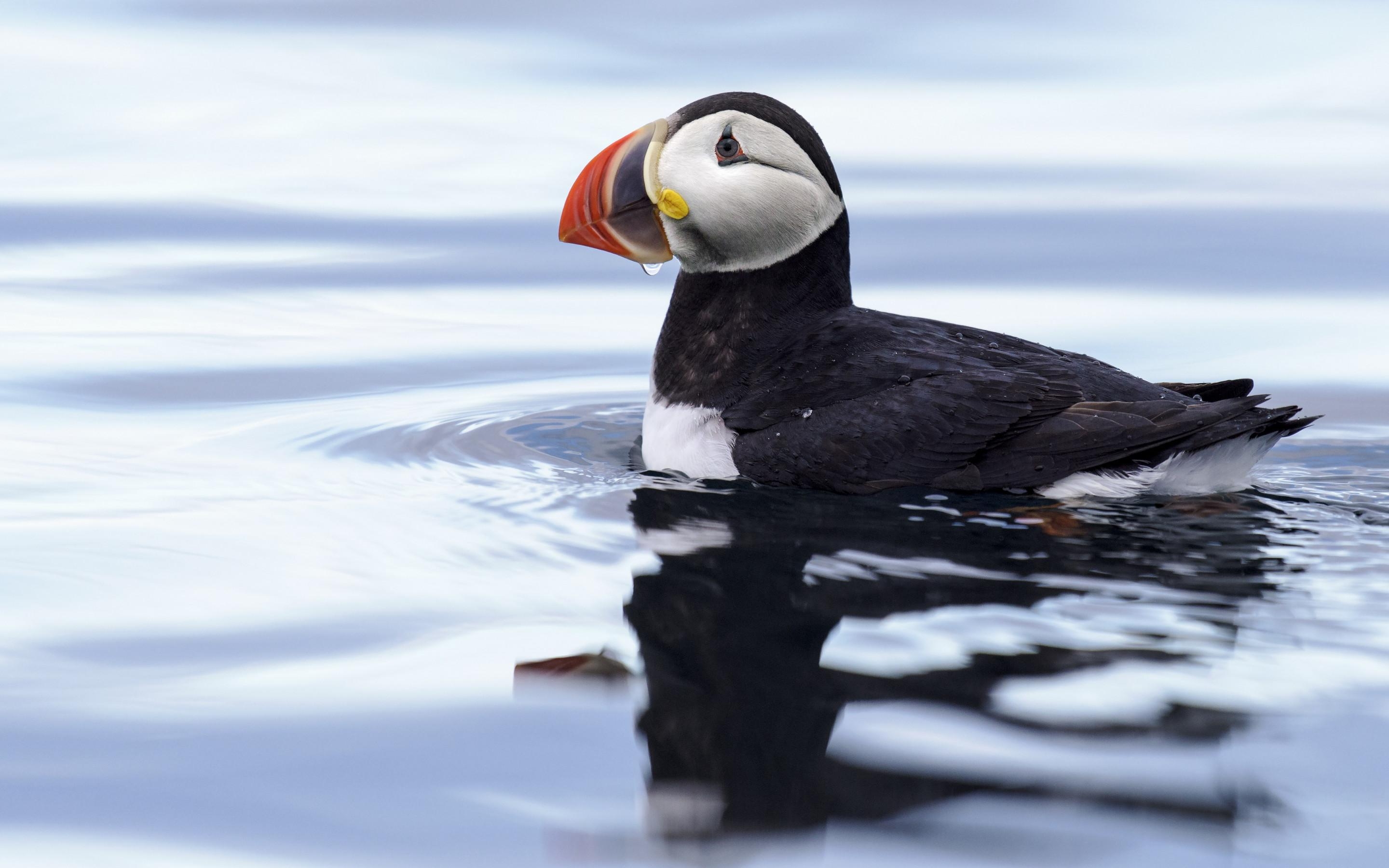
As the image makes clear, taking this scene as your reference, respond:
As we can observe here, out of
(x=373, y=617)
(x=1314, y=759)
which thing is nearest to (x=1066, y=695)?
(x=1314, y=759)

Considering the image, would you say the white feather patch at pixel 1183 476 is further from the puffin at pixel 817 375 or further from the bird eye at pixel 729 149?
the bird eye at pixel 729 149

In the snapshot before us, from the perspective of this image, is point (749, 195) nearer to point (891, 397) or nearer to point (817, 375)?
point (817, 375)

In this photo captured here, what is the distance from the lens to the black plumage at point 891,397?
4219 mm

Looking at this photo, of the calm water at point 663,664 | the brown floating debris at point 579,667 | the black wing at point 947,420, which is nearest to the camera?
the calm water at point 663,664

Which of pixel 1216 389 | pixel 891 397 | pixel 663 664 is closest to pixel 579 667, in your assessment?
pixel 663 664

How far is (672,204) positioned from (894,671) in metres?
2.08

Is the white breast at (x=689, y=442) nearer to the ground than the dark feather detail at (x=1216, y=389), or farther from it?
nearer to the ground

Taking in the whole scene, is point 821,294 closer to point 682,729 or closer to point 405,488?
point 405,488

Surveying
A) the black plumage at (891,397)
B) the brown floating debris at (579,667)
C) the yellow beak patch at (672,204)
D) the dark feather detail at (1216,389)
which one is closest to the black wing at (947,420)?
the black plumage at (891,397)

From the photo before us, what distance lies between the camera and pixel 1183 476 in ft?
14.4

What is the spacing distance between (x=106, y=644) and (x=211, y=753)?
73 centimetres

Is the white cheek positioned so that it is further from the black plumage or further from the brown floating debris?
the brown floating debris

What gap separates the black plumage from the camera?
422 cm

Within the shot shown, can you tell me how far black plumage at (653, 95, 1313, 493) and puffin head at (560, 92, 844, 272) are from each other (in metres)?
0.02
